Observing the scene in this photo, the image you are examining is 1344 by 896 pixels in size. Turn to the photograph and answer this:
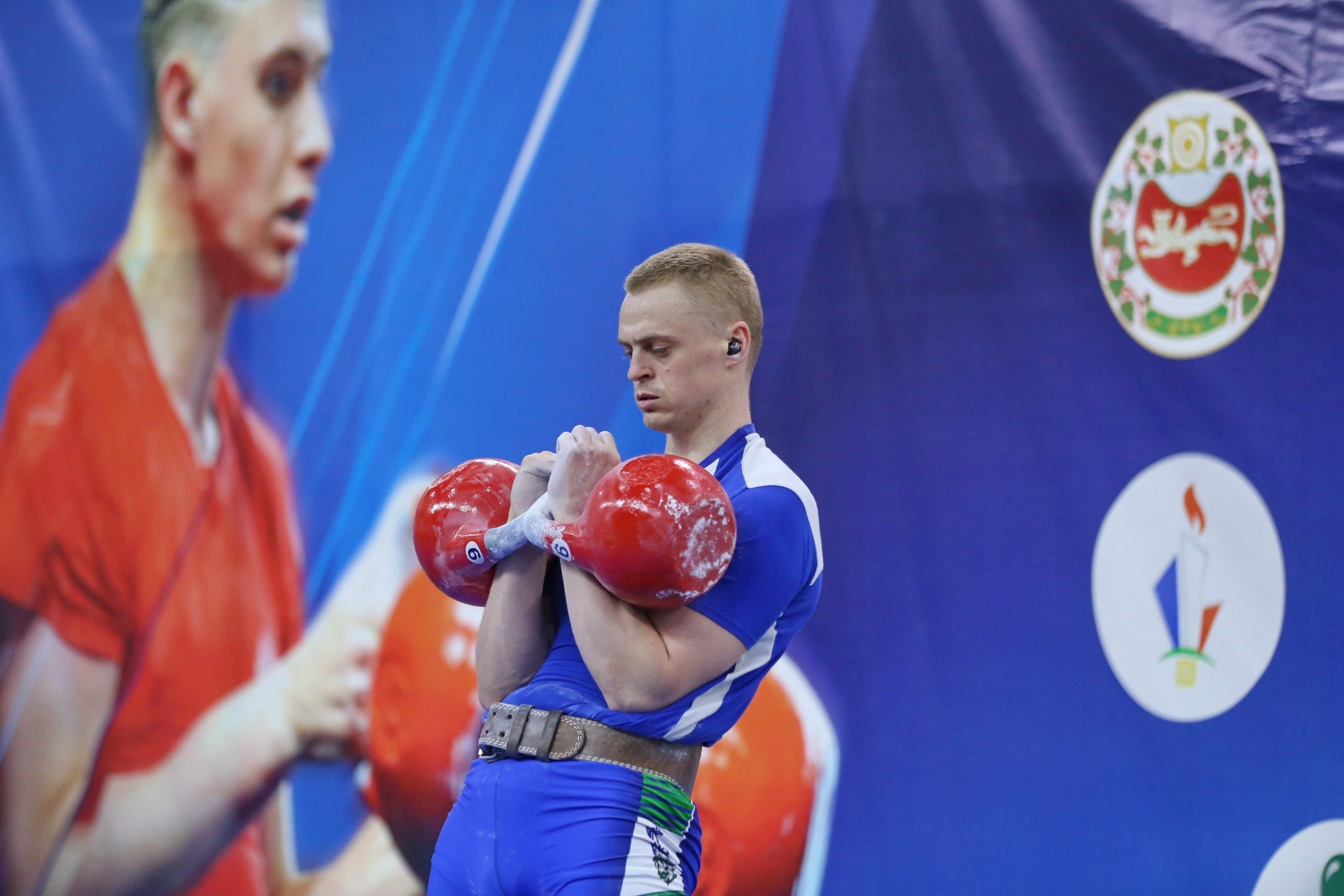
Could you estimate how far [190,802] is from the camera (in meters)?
3.96

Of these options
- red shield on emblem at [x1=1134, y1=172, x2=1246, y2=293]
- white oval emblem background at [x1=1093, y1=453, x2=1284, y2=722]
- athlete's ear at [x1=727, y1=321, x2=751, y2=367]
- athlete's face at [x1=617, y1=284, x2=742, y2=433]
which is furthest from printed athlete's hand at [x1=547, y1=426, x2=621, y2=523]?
red shield on emblem at [x1=1134, y1=172, x2=1246, y2=293]

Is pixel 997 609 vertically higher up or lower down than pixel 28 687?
higher up

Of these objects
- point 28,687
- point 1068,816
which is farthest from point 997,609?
point 28,687

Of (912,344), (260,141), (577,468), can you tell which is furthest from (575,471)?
(260,141)

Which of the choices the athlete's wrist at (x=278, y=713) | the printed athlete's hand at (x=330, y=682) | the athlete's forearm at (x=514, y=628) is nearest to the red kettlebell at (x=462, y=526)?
the athlete's forearm at (x=514, y=628)

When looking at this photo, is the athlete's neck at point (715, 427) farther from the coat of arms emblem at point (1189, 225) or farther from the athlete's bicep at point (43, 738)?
the athlete's bicep at point (43, 738)

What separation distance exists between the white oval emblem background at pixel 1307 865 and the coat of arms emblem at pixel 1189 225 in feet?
3.69

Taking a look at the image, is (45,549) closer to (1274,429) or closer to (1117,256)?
(1117,256)

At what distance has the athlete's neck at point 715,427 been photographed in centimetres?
194

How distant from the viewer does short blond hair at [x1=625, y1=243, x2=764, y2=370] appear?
1890mm

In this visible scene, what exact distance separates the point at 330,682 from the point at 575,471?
2450 millimetres

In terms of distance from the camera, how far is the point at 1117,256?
10.1 feet

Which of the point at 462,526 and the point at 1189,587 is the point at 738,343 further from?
the point at 1189,587

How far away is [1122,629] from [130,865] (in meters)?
3.12
